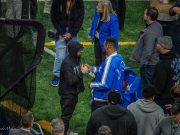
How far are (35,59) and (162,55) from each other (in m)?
2.20

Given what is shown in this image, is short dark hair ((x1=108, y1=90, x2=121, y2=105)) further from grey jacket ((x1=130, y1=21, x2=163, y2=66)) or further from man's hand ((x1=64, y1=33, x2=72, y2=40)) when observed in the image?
man's hand ((x1=64, y1=33, x2=72, y2=40))

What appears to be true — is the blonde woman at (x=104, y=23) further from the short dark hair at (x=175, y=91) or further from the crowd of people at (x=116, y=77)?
the short dark hair at (x=175, y=91)

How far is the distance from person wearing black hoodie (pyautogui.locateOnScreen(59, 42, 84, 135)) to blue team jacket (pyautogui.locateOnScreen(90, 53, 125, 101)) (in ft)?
1.01

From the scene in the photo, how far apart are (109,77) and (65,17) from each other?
106 inches

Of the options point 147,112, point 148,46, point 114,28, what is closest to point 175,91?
point 147,112

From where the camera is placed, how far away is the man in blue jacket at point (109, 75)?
9.63m

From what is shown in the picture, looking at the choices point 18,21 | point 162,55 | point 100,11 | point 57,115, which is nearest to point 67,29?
point 100,11

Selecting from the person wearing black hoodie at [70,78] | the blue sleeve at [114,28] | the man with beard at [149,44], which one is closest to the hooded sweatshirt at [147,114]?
the person wearing black hoodie at [70,78]

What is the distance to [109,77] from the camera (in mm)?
9633

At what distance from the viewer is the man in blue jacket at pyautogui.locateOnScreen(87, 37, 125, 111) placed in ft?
31.6

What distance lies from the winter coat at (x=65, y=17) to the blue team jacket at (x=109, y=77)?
91.9 inches

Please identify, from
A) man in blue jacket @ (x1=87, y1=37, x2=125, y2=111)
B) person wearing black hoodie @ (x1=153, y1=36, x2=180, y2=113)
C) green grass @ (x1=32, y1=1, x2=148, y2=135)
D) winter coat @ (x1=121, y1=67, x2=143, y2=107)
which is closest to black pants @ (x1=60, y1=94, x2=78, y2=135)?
man in blue jacket @ (x1=87, y1=37, x2=125, y2=111)

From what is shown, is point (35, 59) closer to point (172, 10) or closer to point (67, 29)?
point (67, 29)

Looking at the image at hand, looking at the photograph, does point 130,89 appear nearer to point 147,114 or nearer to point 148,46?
point 148,46
